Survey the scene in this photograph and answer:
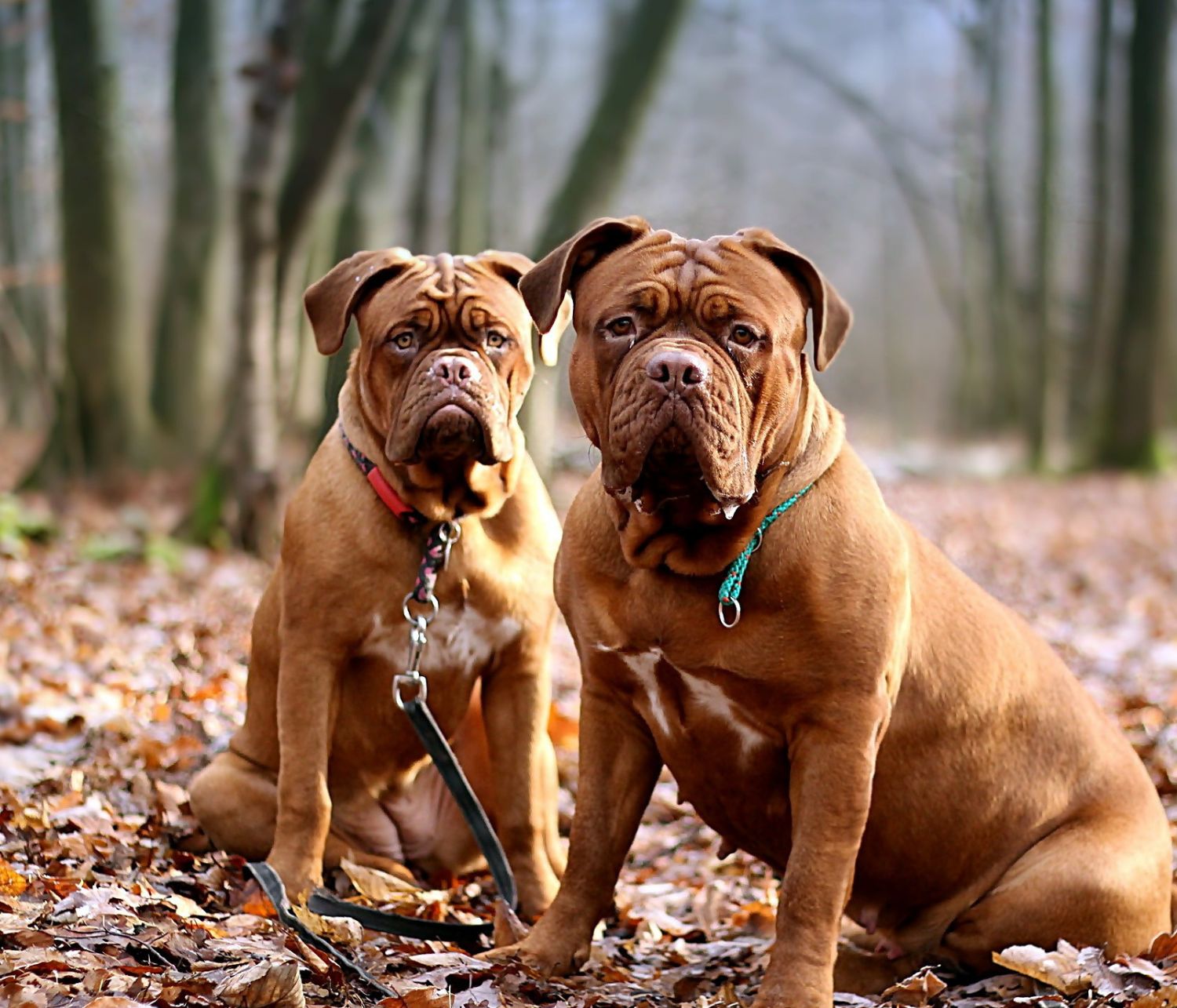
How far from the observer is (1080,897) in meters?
3.70

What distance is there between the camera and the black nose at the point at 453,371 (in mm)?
4047

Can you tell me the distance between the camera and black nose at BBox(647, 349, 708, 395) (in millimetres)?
3180

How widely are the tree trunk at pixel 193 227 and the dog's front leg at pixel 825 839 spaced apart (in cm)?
1101

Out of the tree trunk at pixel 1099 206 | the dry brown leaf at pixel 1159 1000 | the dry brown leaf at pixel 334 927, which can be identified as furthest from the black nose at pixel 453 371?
the tree trunk at pixel 1099 206

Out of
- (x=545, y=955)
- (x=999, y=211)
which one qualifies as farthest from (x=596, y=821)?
(x=999, y=211)

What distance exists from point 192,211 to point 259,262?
5575 mm

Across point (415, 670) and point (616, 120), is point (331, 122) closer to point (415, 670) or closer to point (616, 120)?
point (616, 120)

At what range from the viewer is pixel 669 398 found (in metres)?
3.18

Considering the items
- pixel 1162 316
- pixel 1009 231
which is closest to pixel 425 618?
pixel 1162 316

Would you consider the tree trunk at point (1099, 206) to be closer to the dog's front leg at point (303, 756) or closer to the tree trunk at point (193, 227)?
the tree trunk at point (193, 227)

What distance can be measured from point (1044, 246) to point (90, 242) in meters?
13.3

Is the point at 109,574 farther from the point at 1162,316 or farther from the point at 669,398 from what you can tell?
the point at 1162,316

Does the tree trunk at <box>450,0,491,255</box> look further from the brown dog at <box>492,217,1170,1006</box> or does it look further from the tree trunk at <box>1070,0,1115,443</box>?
the brown dog at <box>492,217,1170,1006</box>

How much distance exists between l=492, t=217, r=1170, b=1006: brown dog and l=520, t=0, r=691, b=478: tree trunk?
572cm
